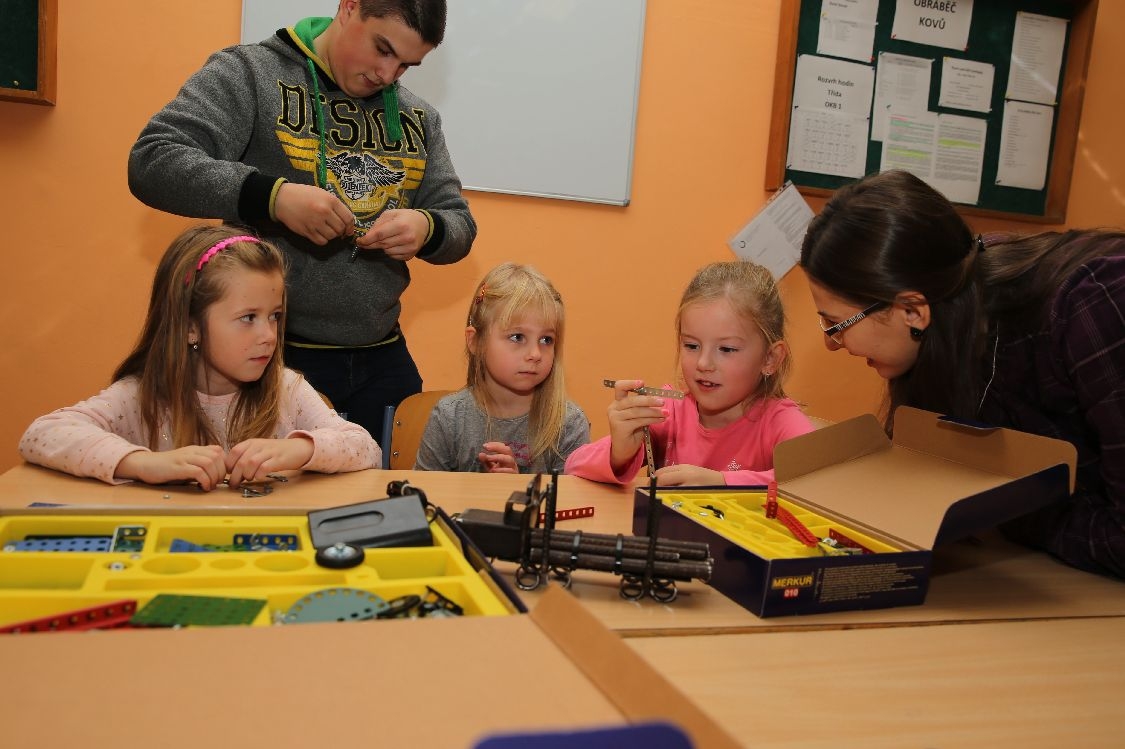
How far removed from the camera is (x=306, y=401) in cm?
150

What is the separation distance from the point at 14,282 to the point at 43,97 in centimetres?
47

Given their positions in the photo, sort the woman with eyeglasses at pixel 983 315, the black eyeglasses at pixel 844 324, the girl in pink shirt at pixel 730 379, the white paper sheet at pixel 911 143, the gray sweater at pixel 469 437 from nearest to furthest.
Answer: the woman with eyeglasses at pixel 983 315
the black eyeglasses at pixel 844 324
the girl in pink shirt at pixel 730 379
the gray sweater at pixel 469 437
the white paper sheet at pixel 911 143

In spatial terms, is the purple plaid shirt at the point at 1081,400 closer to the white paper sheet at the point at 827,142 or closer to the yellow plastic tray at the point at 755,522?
the yellow plastic tray at the point at 755,522

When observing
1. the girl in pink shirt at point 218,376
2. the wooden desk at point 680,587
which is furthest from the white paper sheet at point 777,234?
the girl in pink shirt at point 218,376

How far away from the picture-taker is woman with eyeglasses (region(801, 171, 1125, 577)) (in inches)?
42.6

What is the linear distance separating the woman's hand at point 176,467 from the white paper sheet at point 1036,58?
9.36 ft

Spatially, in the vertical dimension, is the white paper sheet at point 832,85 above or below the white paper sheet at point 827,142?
above

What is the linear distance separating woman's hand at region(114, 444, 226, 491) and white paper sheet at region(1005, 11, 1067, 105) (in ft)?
9.36

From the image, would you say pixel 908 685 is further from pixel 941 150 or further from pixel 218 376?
pixel 941 150

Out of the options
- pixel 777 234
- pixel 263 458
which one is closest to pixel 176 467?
pixel 263 458

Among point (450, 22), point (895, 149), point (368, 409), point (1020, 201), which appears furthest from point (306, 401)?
point (1020, 201)

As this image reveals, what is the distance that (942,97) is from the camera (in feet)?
9.25

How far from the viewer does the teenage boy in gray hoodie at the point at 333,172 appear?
1513 mm

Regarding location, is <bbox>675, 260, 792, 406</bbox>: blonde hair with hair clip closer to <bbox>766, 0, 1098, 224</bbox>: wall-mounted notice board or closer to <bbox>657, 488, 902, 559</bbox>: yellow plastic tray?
<bbox>657, 488, 902, 559</bbox>: yellow plastic tray
